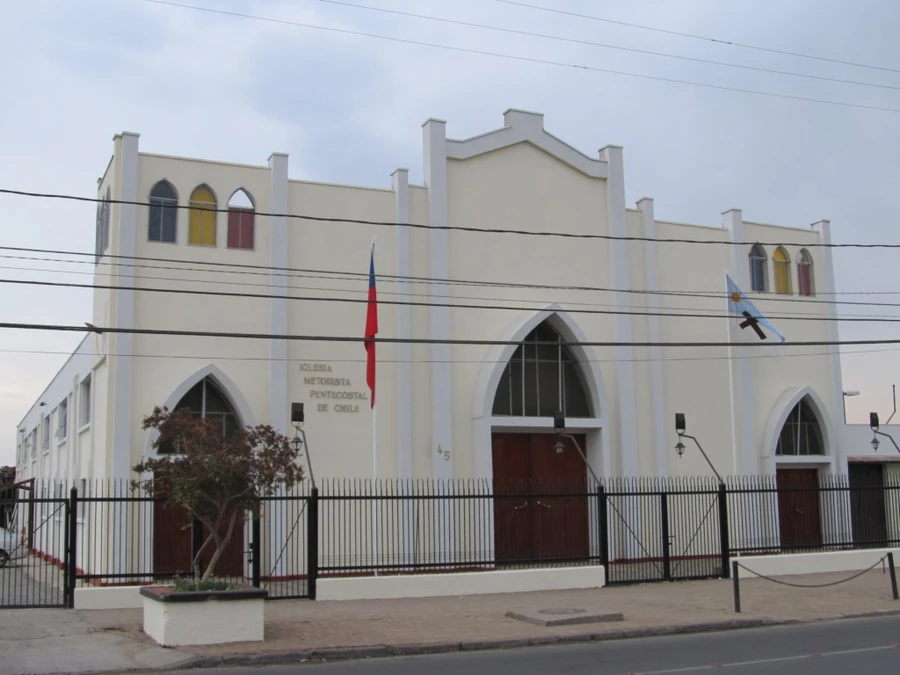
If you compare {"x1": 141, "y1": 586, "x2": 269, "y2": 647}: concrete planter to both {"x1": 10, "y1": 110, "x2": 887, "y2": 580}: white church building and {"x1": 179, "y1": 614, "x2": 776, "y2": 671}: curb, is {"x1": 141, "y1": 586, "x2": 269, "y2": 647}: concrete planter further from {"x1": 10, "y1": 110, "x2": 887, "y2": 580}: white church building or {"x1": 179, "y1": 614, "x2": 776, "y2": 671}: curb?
{"x1": 10, "y1": 110, "x2": 887, "y2": 580}: white church building

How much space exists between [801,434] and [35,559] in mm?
21519

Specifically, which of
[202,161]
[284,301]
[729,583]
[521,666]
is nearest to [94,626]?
[521,666]

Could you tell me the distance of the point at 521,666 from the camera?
12.0m

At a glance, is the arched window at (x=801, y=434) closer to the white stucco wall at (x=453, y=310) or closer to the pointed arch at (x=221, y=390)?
the white stucco wall at (x=453, y=310)

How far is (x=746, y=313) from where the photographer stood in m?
25.8

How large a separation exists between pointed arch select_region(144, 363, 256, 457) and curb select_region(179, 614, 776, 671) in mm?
8402

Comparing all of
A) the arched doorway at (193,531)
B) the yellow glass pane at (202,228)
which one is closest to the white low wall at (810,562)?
the arched doorway at (193,531)

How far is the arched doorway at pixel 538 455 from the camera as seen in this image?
2350cm

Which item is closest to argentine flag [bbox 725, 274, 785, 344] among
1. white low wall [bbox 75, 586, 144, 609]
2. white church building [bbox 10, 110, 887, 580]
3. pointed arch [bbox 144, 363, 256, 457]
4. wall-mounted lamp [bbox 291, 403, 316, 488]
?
white church building [bbox 10, 110, 887, 580]

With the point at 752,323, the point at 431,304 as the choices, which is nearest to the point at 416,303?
the point at 431,304

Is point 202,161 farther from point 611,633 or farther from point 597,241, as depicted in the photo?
point 611,633

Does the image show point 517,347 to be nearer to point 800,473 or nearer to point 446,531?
point 446,531

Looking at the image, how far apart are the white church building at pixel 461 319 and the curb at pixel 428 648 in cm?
679

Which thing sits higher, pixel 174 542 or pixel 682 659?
pixel 174 542
